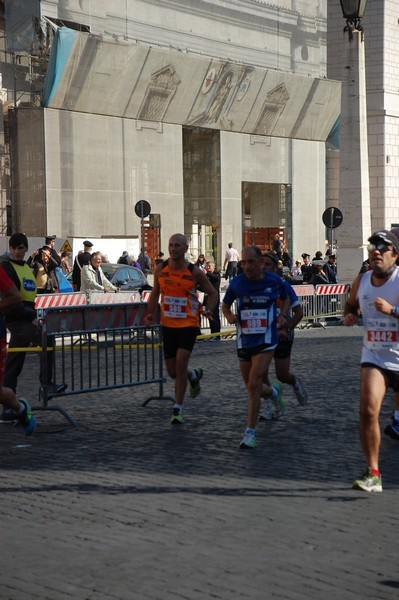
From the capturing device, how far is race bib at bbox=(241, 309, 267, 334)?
31.6 feet

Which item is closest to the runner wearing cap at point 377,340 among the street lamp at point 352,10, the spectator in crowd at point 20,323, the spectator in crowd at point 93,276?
the spectator in crowd at point 20,323

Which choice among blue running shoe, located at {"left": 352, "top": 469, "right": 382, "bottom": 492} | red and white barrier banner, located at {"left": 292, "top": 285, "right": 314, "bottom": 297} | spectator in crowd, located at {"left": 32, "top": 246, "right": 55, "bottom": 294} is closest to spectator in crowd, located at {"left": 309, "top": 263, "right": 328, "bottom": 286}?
red and white barrier banner, located at {"left": 292, "top": 285, "right": 314, "bottom": 297}

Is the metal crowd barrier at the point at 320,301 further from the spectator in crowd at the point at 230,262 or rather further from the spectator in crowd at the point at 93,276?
the spectator in crowd at the point at 230,262

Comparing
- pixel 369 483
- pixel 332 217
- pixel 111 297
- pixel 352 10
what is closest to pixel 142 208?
pixel 332 217

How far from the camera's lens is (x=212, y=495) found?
24.6 feet

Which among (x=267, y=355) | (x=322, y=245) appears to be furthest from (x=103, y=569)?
(x=322, y=245)

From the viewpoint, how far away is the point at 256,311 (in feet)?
31.8

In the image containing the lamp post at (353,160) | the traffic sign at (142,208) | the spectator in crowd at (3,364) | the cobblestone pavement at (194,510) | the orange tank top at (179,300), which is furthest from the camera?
the traffic sign at (142,208)

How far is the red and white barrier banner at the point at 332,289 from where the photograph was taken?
27250 millimetres

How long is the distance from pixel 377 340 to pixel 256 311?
2099 mm

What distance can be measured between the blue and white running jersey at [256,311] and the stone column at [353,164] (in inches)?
789

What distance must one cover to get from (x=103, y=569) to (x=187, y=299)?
5.52 meters

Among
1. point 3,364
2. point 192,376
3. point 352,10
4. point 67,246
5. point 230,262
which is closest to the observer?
point 3,364

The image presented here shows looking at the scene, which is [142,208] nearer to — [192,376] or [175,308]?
[192,376]
